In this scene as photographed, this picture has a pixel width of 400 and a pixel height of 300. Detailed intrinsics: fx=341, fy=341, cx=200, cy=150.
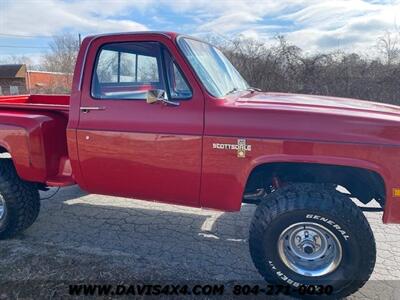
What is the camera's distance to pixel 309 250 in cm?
282

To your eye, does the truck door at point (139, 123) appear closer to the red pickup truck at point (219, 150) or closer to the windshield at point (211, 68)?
the red pickup truck at point (219, 150)

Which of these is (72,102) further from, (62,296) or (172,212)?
(172,212)

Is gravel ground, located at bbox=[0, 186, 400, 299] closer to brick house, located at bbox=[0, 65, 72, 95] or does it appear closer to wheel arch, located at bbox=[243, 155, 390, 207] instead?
wheel arch, located at bbox=[243, 155, 390, 207]

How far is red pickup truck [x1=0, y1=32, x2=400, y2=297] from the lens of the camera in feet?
8.58

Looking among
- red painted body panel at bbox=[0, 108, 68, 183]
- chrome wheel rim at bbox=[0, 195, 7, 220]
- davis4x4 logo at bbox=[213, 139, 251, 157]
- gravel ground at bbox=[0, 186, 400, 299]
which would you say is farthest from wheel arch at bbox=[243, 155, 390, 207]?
chrome wheel rim at bbox=[0, 195, 7, 220]

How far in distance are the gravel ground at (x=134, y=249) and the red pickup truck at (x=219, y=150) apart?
0.52m

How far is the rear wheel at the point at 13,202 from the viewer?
3562mm

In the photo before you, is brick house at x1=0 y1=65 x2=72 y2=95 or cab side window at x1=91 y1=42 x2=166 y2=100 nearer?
cab side window at x1=91 y1=42 x2=166 y2=100

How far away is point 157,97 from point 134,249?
5.58ft

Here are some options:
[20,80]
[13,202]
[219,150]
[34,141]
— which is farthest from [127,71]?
[20,80]

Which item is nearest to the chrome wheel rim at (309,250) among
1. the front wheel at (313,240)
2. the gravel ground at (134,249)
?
the front wheel at (313,240)

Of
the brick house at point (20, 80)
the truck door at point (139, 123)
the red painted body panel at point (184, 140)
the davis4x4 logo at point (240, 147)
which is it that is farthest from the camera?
the brick house at point (20, 80)

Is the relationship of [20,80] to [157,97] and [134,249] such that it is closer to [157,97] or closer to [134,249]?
[134,249]

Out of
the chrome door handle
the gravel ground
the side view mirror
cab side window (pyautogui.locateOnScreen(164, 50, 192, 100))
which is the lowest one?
the gravel ground
